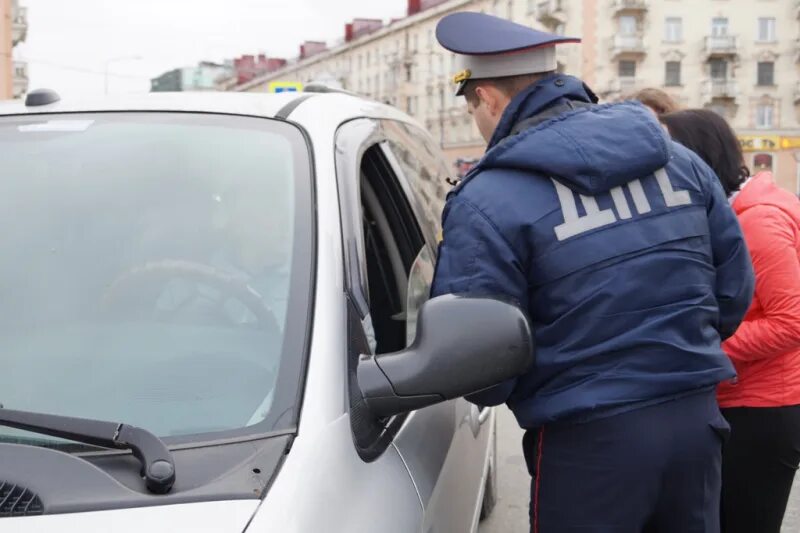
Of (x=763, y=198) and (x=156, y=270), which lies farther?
(x=763, y=198)

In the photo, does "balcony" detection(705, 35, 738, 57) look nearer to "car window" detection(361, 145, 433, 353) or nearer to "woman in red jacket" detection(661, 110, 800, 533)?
"woman in red jacket" detection(661, 110, 800, 533)

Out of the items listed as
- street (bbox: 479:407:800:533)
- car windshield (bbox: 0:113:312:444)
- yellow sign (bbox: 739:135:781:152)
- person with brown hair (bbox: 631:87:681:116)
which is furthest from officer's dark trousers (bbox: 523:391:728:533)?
yellow sign (bbox: 739:135:781:152)

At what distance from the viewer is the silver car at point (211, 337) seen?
1334mm

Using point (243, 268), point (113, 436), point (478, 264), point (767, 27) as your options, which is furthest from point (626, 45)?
point (113, 436)

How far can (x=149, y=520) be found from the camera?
123 cm

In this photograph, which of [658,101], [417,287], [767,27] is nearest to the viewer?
[417,287]

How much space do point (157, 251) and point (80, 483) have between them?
614 mm

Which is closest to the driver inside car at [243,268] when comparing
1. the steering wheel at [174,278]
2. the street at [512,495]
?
the steering wheel at [174,278]

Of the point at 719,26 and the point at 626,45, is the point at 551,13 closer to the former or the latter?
the point at 626,45

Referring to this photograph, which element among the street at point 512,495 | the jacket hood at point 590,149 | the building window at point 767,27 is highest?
the building window at point 767,27

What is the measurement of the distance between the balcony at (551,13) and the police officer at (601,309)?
54.4 metres

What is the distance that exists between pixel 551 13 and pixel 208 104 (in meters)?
55.0

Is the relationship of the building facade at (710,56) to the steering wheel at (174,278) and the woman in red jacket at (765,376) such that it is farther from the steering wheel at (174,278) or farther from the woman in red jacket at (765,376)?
the steering wheel at (174,278)

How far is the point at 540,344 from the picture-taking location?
1.92m
